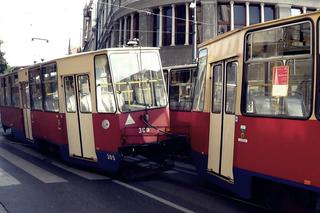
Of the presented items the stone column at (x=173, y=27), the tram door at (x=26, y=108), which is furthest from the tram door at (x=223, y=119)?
the stone column at (x=173, y=27)

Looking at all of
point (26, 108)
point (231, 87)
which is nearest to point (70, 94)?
point (26, 108)

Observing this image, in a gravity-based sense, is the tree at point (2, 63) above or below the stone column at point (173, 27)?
below

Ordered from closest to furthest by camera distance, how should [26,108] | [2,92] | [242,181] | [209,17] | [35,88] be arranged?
[242,181] < [35,88] < [26,108] < [2,92] < [209,17]

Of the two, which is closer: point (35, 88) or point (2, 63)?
point (35, 88)

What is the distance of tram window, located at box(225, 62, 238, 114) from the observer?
8188mm

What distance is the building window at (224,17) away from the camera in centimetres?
3831

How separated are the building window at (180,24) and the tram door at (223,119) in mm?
29499

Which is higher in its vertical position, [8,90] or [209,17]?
[209,17]

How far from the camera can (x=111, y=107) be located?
11078mm

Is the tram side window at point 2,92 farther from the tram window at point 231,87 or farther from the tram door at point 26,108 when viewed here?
the tram window at point 231,87

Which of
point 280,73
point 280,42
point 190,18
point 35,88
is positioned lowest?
point 35,88

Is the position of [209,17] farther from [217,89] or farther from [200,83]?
[217,89]

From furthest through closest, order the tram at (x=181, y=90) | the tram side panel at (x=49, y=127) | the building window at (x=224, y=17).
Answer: the building window at (x=224, y=17)
the tram at (x=181, y=90)
the tram side panel at (x=49, y=127)

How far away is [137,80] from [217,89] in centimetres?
272
